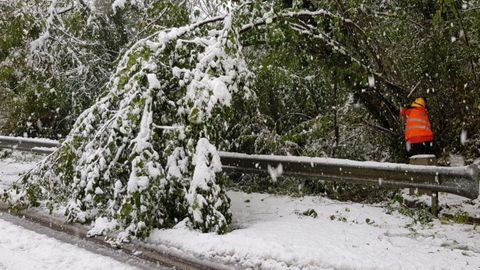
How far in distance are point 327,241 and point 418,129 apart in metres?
3.05

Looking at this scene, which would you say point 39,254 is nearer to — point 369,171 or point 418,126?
point 369,171

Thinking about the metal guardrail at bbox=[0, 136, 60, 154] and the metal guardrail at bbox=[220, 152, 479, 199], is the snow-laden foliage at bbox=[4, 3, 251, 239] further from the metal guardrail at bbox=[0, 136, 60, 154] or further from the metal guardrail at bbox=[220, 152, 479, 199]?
the metal guardrail at bbox=[0, 136, 60, 154]

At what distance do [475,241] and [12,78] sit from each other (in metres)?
11.6

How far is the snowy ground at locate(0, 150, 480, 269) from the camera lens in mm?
4016

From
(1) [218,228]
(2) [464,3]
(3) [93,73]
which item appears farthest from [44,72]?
(2) [464,3]

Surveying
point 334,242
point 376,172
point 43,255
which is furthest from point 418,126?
point 43,255

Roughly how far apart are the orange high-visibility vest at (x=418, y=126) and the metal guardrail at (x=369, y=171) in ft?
5.10

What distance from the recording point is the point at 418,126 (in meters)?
6.59

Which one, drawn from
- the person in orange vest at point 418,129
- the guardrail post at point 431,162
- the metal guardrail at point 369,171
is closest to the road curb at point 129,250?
the metal guardrail at point 369,171

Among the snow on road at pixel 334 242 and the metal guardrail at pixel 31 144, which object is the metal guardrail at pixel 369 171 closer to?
the snow on road at pixel 334 242

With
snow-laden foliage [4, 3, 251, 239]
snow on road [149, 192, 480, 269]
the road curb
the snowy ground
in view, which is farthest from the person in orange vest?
the road curb

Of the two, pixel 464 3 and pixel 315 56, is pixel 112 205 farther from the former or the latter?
pixel 464 3

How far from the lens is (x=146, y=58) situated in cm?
524

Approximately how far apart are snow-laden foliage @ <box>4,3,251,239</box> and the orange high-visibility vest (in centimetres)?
284
